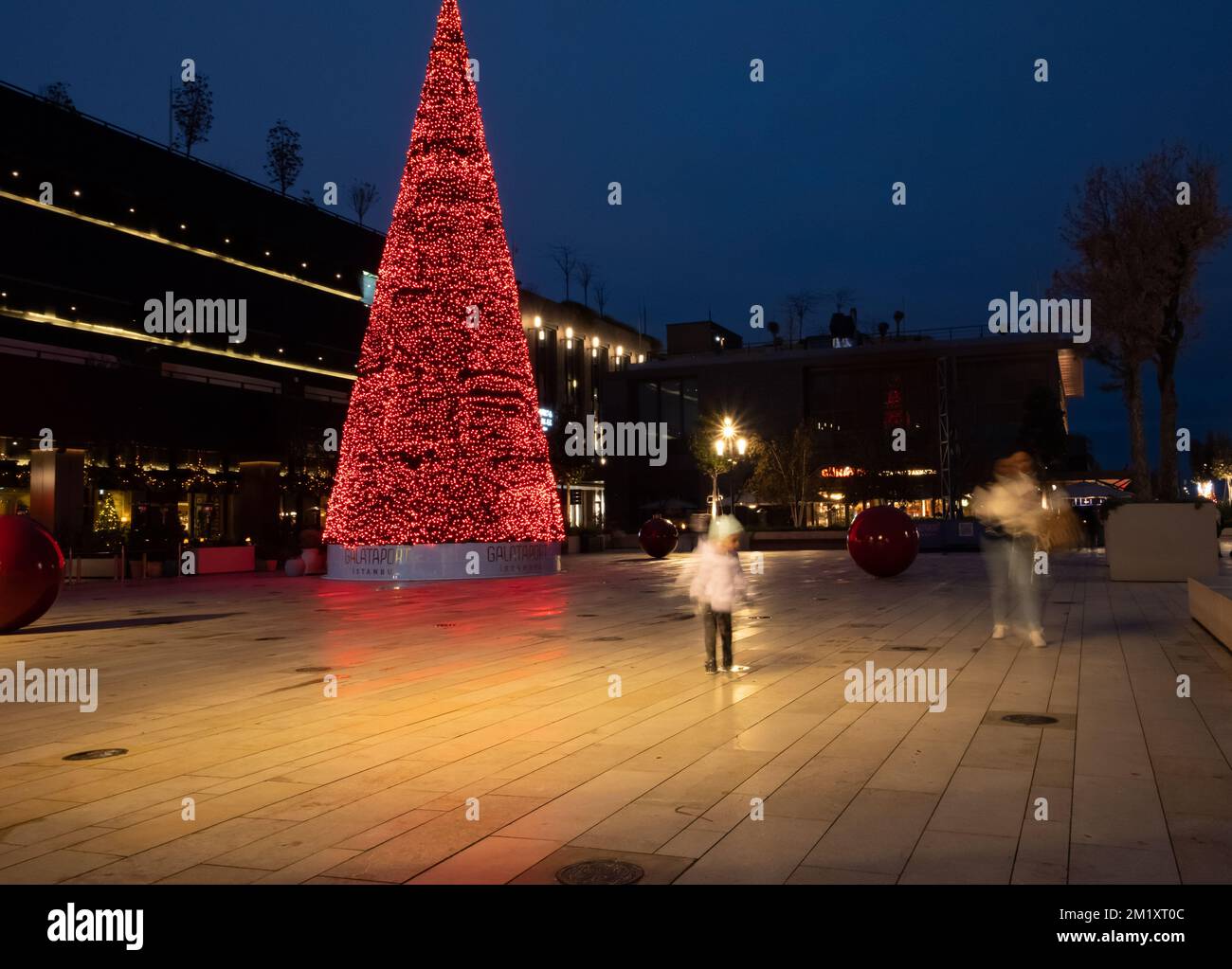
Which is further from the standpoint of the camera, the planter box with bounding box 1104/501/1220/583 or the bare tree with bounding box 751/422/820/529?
the bare tree with bounding box 751/422/820/529

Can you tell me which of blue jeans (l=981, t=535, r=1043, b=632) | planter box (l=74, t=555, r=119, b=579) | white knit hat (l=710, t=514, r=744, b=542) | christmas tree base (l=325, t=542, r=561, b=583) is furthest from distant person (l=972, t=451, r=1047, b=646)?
planter box (l=74, t=555, r=119, b=579)

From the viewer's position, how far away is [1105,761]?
584 cm

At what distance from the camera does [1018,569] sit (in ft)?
36.0

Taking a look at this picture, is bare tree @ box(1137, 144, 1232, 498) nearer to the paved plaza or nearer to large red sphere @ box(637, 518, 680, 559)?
the paved plaza

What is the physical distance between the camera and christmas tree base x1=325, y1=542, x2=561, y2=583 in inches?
947

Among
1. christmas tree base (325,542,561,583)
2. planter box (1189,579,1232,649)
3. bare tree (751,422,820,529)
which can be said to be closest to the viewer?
planter box (1189,579,1232,649)

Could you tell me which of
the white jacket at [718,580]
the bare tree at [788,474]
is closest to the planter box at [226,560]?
the white jacket at [718,580]

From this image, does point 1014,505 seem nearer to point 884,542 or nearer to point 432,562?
point 884,542

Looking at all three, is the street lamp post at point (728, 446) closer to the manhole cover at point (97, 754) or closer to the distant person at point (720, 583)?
the distant person at point (720, 583)

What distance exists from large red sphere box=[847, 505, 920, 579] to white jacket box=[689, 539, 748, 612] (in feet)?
41.4

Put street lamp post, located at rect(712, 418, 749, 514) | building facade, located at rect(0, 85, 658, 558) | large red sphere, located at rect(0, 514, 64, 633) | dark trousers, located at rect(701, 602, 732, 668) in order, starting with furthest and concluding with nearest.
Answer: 1. street lamp post, located at rect(712, 418, 749, 514)
2. building facade, located at rect(0, 85, 658, 558)
3. large red sphere, located at rect(0, 514, 64, 633)
4. dark trousers, located at rect(701, 602, 732, 668)

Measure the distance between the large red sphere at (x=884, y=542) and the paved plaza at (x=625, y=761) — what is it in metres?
8.76

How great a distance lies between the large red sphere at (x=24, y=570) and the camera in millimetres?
13250

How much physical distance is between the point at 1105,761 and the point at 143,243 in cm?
4011
